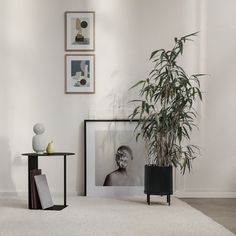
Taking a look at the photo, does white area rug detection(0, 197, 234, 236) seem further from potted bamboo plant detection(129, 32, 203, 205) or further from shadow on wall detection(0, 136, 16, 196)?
shadow on wall detection(0, 136, 16, 196)

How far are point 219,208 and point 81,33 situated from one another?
8.10 feet

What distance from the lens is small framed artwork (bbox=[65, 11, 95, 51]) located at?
540 centimetres

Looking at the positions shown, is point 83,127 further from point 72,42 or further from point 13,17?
point 13,17

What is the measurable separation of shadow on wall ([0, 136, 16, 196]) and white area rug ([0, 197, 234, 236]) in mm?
473

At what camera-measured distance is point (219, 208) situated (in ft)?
15.2

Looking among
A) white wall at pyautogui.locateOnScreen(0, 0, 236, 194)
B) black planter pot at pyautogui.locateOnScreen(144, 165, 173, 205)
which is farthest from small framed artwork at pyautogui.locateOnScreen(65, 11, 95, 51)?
black planter pot at pyautogui.locateOnScreen(144, 165, 173, 205)

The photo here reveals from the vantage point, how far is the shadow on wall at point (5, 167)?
5.36 metres

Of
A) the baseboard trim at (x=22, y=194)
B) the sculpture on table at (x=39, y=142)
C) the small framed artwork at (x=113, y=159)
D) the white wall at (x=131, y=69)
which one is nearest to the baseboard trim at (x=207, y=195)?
the white wall at (x=131, y=69)

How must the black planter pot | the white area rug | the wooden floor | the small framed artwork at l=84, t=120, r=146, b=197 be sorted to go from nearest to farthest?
1. the white area rug
2. the wooden floor
3. the black planter pot
4. the small framed artwork at l=84, t=120, r=146, b=197

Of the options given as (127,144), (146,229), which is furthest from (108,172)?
(146,229)

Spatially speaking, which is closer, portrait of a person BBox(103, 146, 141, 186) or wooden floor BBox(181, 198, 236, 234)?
wooden floor BBox(181, 198, 236, 234)

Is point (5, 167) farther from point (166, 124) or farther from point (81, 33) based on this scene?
point (166, 124)

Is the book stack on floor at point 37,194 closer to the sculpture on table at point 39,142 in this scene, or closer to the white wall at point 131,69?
the sculpture on table at point 39,142

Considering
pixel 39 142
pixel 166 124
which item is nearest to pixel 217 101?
pixel 166 124
